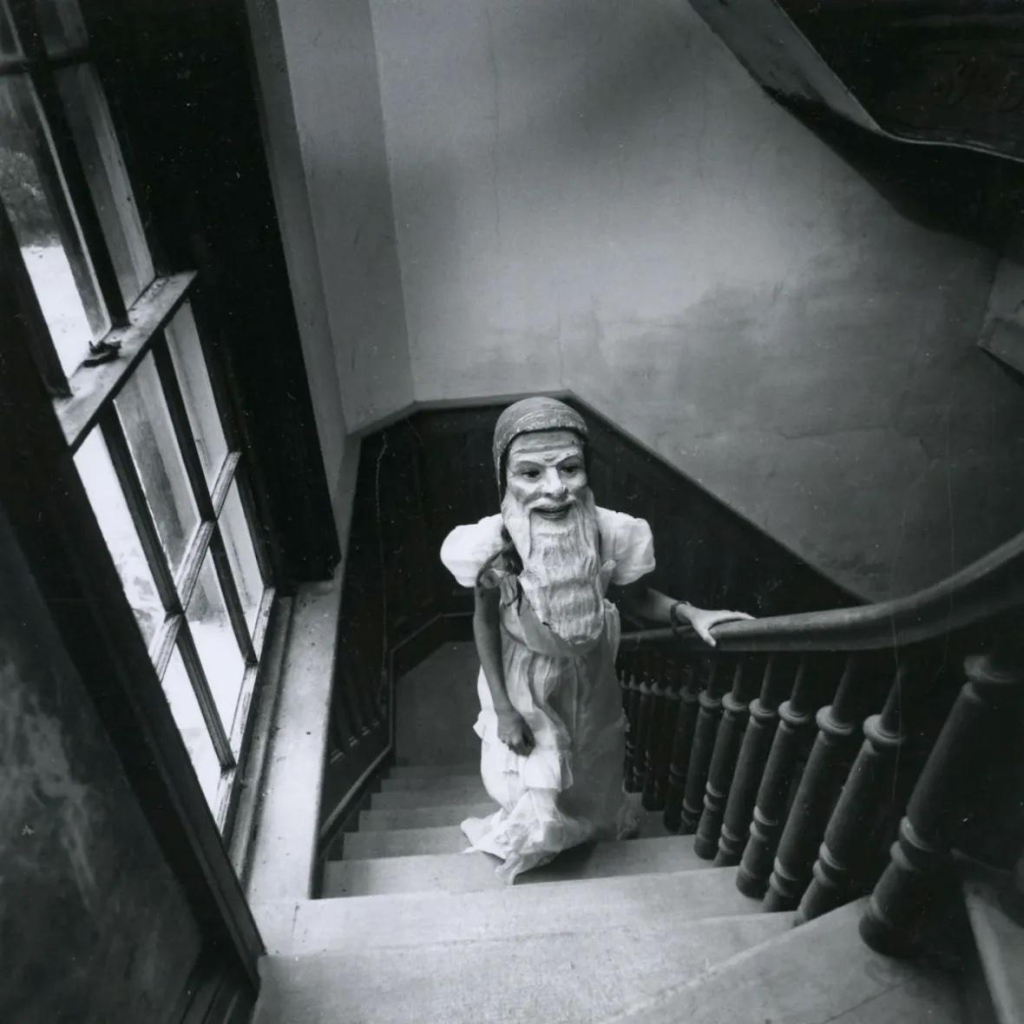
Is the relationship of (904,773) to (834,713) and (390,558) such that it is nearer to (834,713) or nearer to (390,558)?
(834,713)

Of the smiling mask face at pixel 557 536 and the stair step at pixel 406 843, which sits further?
the stair step at pixel 406 843

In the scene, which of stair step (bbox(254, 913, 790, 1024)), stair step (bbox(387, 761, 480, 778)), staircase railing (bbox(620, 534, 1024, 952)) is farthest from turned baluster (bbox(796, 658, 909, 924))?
stair step (bbox(387, 761, 480, 778))

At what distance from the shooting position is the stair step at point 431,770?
3650 millimetres

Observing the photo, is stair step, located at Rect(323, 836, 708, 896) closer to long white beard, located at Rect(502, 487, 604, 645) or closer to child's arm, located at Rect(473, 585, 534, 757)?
child's arm, located at Rect(473, 585, 534, 757)

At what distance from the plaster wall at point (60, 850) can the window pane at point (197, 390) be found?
1173 mm

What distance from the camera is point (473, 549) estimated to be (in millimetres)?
1945

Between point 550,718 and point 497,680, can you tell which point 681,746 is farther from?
point 497,680

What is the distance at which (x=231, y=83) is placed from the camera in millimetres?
2100

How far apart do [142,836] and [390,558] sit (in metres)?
2.90

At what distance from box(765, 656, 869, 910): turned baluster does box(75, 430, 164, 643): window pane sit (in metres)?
1.26

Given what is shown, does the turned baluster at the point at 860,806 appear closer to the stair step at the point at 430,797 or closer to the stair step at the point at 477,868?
the stair step at the point at 477,868

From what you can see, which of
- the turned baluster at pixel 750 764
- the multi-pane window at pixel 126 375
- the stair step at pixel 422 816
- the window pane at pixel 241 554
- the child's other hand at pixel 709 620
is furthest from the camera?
the stair step at pixel 422 816

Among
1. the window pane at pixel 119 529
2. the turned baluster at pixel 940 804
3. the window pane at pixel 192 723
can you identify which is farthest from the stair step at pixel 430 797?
the turned baluster at pixel 940 804

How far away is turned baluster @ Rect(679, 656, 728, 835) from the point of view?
6.47 feet
